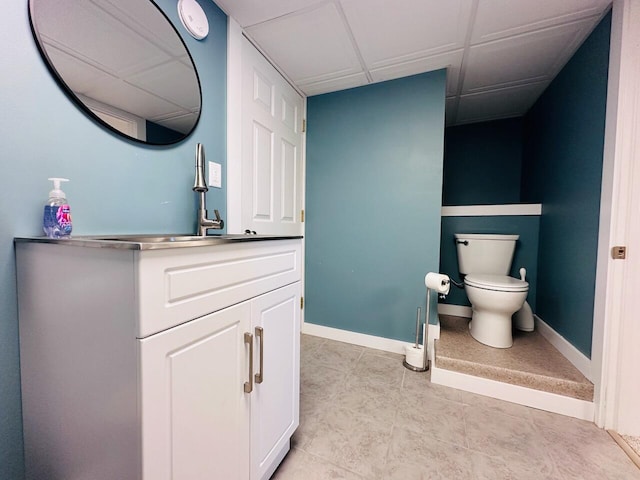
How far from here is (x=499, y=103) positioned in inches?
90.4

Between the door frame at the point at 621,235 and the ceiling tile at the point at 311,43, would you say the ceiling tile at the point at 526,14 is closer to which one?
the door frame at the point at 621,235

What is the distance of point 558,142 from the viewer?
1.76m

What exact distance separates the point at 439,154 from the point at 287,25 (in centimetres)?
126

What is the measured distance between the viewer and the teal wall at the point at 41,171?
2.26 feet

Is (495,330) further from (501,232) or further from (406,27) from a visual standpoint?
(406,27)

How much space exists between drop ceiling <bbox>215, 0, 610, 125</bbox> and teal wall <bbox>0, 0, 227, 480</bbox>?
64 cm

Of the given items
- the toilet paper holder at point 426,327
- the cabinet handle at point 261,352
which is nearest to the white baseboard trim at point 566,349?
the toilet paper holder at point 426,327

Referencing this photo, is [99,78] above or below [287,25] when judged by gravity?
below

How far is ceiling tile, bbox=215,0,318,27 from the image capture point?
50.9 inches

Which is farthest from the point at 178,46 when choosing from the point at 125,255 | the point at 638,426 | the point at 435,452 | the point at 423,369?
the point at 638,426

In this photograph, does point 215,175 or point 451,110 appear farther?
point 451,110

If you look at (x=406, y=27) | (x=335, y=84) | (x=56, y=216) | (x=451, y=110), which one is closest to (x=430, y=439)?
(x=56, y=216)

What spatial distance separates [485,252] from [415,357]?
1075mm

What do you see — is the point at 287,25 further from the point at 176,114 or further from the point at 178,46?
the point at 176,114
